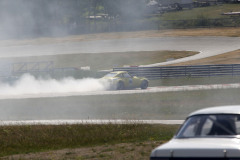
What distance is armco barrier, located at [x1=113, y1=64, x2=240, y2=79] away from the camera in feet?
105

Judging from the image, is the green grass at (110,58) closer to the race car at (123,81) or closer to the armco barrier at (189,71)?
the armco barrier at (189,71)

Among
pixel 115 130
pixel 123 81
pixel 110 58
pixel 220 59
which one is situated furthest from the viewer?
pixel 110 58

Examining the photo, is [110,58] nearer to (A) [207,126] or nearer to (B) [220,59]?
(B) [220,59]

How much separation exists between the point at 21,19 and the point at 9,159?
50.1ft

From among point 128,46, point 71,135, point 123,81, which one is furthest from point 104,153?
point 128,46

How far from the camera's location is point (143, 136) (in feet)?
44.0

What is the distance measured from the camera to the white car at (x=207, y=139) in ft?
18.8

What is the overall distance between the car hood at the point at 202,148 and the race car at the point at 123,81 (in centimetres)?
2205

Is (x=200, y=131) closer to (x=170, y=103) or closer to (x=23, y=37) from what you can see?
(x=170, y=103)

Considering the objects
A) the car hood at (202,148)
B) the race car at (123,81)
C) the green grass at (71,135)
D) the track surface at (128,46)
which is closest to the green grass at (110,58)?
the track surface at (128,46)

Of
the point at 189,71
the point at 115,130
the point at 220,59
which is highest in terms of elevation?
the point at 115,130

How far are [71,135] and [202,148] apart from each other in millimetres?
8355

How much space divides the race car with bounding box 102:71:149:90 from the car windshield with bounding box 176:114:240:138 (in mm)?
21602

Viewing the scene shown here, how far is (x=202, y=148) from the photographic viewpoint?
19.1 ft
